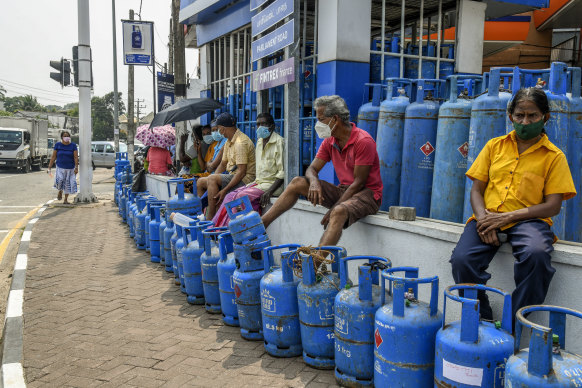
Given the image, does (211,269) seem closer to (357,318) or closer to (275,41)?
(357,318)

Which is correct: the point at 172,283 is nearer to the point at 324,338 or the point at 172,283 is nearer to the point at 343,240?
the point at 343,240

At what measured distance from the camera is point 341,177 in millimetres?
4805

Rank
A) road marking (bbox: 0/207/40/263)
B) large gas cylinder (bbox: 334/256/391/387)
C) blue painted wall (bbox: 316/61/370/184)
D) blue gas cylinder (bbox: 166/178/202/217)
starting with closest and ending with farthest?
1. large gas cylinder (bbox: 334/256/391/387)
2. blue painted wall (bbox: 316/61/370/184)
3. blue gas cylinder (bbox: 166/178/202/217)
4. road marking (bbox: 0/207/40/263)

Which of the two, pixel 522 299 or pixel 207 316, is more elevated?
pixel 522 299

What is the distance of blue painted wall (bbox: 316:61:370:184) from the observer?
18.7 ft

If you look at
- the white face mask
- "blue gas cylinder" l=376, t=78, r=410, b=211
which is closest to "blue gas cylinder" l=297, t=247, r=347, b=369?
the white face mask

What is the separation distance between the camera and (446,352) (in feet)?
8.61

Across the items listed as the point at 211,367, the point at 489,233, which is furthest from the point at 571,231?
the point at 211,367

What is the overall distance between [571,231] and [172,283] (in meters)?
4.49

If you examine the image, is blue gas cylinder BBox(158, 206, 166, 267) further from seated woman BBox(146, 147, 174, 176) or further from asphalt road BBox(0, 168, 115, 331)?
seated woman BBox(146, 147, 174, 176)

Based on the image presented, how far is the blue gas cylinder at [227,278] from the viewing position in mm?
4441

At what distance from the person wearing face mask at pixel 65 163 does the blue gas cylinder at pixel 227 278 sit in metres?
10.1

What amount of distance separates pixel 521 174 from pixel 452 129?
130 centimetres

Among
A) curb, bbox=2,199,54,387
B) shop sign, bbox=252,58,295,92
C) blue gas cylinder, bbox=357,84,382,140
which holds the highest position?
shop sign, bbox=252,58,295,92
